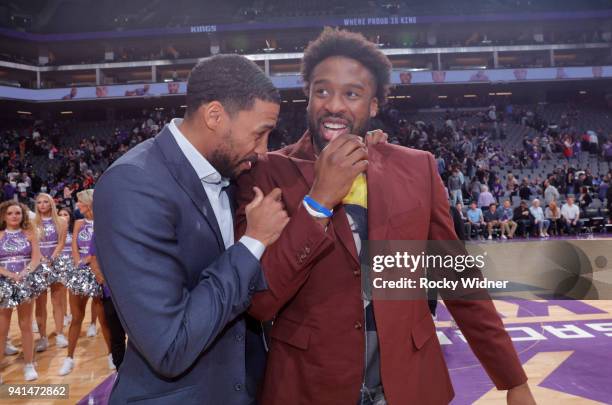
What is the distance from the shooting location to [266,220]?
1.32m

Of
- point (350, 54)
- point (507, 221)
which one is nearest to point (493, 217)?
point (507, 221)

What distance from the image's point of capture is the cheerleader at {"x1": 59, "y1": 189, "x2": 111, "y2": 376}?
17.0ft

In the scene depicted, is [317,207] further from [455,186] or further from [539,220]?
[539,220]

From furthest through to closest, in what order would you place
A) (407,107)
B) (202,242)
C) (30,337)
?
(407,107) → (30,337) → (202,242)

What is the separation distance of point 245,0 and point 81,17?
39.5ft

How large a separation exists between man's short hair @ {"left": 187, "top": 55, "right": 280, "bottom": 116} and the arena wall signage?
2555 centimetres

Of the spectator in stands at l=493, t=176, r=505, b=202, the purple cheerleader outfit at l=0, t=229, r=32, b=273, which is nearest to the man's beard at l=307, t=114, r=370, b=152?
the purple cheerleader outfit at l=0, t=229, r=32, b=273

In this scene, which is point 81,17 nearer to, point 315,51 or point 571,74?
point 571,74

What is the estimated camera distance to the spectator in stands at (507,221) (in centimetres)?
1355

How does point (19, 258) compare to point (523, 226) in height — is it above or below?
above

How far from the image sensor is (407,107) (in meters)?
30.2

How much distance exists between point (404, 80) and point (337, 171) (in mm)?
27087

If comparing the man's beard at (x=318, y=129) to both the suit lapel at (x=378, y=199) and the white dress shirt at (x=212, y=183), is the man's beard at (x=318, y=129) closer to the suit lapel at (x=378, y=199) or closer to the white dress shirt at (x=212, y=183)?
the suit lapel at (x=378, y=199)

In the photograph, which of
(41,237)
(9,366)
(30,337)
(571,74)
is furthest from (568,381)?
(571,74)
